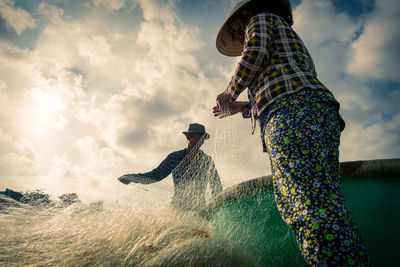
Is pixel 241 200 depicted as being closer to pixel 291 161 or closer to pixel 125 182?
pixel 291 161

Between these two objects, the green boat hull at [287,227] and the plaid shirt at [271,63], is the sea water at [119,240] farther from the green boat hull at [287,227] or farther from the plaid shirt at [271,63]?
the plaid shirt at [271,63]

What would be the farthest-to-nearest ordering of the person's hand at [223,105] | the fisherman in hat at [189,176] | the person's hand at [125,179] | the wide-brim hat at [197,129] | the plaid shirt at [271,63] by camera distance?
the wide-brim hat at [197,129] < the person's hand at [125,179] < the fisherman in hat at [189,176] < the person's hand at [223,105] < the plaid shirt at [271,63]

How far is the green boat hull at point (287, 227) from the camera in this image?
1.60 m

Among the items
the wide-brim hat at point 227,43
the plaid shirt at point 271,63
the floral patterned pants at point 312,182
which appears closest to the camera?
the floral patterned pants at point 312,182

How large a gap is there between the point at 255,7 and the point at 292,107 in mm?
1044

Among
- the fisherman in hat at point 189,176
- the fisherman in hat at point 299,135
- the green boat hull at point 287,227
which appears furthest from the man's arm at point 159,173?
the fisherman in hat at point 299,135

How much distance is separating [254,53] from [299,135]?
57 centimetres

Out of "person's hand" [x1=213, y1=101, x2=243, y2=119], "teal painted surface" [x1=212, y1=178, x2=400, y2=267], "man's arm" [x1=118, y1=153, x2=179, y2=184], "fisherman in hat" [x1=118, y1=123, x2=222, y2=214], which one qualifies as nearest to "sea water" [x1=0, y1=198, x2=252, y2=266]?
"teal painted surface" [x1=212, y1=178, x2=400, y2=267]

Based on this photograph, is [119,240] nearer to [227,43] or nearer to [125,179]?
[125,179]

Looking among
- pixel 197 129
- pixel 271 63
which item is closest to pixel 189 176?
pixel 197 129

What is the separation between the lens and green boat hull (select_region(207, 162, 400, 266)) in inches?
63.1

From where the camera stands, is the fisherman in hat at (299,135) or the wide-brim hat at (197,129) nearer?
the fisherman in hat at (299,135)

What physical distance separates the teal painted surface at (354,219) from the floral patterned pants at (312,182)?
1008 mm

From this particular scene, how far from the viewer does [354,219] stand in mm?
1773
